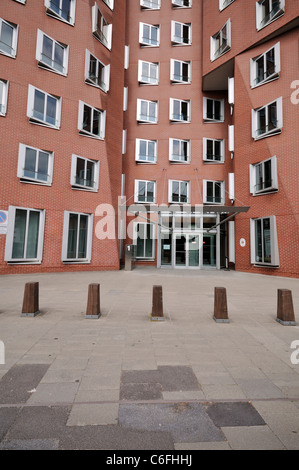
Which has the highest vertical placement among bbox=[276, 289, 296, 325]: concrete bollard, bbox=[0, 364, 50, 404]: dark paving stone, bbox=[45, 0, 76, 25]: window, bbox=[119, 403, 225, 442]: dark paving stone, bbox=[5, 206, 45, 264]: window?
bbox=[45, 0, 76, 25]: window

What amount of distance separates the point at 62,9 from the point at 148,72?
25.1 feet

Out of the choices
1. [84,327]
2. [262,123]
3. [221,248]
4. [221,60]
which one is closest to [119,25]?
[221,60]

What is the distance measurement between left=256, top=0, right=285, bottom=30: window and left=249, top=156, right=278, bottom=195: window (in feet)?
27.3

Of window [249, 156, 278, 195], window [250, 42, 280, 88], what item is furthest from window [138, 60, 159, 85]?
window [249, 156, 278, 195]

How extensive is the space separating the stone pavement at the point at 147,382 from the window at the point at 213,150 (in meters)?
15.8

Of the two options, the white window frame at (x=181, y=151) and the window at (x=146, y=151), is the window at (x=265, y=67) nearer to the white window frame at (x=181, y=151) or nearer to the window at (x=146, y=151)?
the white window frame at (x=181, y=151)

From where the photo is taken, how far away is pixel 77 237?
49.1ft

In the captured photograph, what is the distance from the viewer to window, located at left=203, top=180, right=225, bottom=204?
1939 centimetres

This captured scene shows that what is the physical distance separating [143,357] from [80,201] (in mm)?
12643

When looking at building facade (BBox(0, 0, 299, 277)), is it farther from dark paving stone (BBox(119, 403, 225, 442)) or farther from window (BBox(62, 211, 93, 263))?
dark paving stone (BBox(119, 403, 225, 442))

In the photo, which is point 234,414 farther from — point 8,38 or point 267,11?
point 267,11

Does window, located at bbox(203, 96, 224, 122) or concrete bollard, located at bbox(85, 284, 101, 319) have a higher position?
window, located at bbox(203, 96, 224, 122)

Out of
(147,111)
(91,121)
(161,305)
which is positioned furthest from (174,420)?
(147,111)

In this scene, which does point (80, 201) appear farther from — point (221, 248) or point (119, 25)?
point (119, 25)
